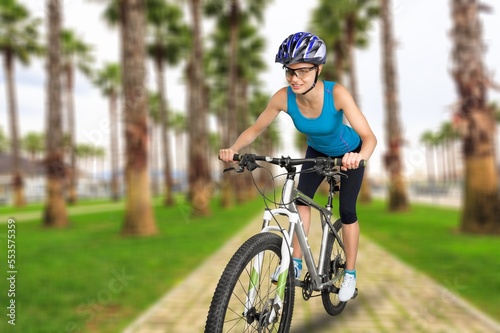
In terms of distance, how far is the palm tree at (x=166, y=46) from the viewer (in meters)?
32.7

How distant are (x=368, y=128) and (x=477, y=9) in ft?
40.8

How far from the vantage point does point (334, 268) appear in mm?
4078

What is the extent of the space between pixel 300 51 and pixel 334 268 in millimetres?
2200

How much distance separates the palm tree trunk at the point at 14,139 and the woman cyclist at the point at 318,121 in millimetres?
37519

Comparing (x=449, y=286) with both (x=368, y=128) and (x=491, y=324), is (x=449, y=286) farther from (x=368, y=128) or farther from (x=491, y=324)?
(x=368, y=128)

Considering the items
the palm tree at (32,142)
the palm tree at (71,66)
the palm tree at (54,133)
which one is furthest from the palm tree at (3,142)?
the palm tree at (54,133)

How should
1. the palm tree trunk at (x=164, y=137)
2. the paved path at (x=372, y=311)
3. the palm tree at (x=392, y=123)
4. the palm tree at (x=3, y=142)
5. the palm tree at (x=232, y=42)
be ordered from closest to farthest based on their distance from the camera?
the paved path at (x=372, y=311) → the palm tree at (x=392, y=123) → the palm tree at (x=232, y=42) → the palm tree trunk at (x=164, y=137) → the palm tree at (x=3, y=142)

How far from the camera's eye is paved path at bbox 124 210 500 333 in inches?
210

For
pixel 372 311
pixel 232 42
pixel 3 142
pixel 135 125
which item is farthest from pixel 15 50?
pixel 3 142

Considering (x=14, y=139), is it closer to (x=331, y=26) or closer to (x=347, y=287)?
(x=331, y=26)

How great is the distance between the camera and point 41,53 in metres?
40.0

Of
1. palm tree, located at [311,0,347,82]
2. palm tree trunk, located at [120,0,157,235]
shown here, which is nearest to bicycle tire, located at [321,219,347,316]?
palm tree trunk, located at [120,0,157,235]

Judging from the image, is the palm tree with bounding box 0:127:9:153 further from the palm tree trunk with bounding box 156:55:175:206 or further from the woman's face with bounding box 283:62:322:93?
the woman's face with bounding box 283:62:322:93

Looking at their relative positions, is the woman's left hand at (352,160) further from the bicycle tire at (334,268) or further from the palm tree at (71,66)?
the palm tree at (71,66)
